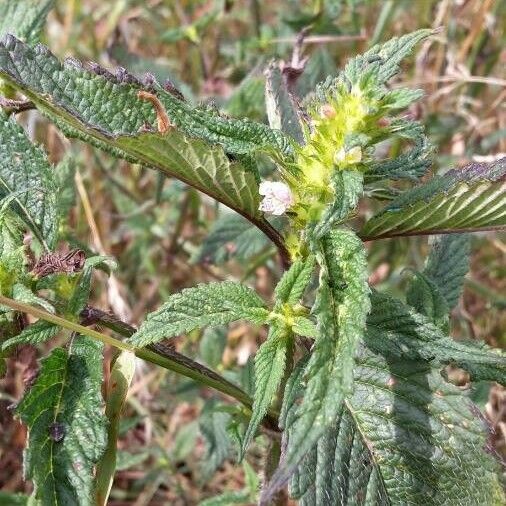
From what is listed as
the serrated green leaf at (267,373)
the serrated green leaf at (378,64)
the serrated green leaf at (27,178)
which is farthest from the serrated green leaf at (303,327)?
the serrated green leaf at (27,178)

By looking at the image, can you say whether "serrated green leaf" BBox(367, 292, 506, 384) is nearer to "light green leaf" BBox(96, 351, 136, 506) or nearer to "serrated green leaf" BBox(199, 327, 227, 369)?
"light green leaf" BBox(96, 351, 136, 506)

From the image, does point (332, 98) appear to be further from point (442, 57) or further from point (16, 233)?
point (442, 57)

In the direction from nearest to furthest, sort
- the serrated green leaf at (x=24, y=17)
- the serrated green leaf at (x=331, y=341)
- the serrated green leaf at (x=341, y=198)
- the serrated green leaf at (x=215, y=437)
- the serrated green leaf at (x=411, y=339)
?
1. the serrated green leaf at (x=331, y=341)
2. the serrated green leaf at (x=341, y=198)
3. the serrated green leaf at (x=411, y=339)
4. the serrated green leaf at (x=24, y=17)
5. the serrated green leaf at (x=215, y=437)

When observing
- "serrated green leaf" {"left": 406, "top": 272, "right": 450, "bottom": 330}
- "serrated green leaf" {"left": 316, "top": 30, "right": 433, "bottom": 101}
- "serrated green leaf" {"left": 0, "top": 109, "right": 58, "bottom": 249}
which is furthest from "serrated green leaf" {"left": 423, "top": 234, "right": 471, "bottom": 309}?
"serrated green leaf" {"left": 0, "top": 109, "right": 58, "bottom": 249}

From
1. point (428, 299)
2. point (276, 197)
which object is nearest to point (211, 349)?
point (428, 299)

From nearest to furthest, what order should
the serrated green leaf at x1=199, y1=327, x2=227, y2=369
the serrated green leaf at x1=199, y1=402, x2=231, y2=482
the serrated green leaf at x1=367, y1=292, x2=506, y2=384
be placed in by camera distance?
the serrated green leaf at x1=367, y1=292, x2=506, y2=384 < the serrated green leaf at x1=199, y1=402, x2=231, y2=482 < the serrated green leaf at x1=199, y1=327, x2=227, y2=369

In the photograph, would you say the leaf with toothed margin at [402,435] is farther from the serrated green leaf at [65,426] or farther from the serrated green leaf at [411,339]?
the serrated green leaf at [65,426]
